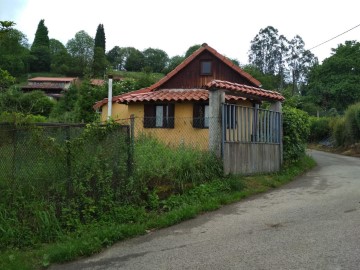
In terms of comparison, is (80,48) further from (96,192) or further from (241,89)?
(96,192)

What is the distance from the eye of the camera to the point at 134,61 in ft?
302

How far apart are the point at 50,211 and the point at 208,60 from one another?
540 inches

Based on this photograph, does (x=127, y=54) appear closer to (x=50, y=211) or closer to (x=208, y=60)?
(x=208, y=60)

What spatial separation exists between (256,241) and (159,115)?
12355mm

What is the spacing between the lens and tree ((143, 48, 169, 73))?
274ft

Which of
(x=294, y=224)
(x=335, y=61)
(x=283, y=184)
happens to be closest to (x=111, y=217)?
(x=294, y=224)

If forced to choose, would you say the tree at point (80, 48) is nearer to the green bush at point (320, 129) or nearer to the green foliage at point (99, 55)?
the green foliage at point (99, 55)

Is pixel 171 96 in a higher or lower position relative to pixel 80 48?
lower

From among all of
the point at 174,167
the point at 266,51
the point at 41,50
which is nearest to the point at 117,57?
the point at 41,50

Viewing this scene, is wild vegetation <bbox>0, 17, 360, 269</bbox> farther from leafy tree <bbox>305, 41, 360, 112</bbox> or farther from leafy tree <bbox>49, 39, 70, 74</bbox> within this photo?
leafy tree <bbox>49, 39, 70, 74</bbox>

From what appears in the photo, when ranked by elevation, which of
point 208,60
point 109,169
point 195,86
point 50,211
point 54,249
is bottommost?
point 54,249

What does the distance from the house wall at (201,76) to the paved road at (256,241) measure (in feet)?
35.3

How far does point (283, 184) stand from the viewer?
37.0ft

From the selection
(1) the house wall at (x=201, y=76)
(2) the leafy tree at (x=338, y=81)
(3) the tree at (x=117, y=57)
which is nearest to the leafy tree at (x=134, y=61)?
(3) the tree at (x=117, y=57)
